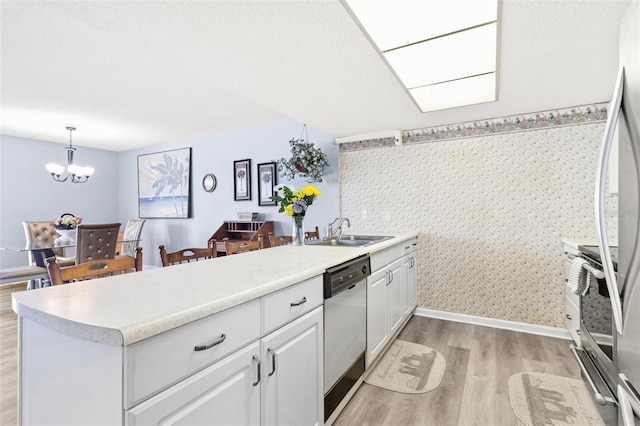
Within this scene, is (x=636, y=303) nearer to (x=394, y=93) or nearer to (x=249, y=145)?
(x=394, y=93)

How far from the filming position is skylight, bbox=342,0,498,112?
57.5 inches

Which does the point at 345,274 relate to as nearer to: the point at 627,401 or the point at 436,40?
the point at 627,401

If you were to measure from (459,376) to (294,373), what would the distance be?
1.47 m

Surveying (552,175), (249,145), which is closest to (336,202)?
(249,145)

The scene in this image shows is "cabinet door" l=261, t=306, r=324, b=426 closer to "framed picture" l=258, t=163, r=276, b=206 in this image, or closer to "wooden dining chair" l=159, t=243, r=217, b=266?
"wooden dining chair" l=159, t=243, r=217, b=266

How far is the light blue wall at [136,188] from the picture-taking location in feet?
14.1

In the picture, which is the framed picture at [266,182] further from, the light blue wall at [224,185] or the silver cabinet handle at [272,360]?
the silver cabinet handle at [272,360]

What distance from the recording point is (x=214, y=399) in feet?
3.04

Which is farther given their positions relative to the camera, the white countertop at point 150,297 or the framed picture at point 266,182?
the framed picture at point 266,182

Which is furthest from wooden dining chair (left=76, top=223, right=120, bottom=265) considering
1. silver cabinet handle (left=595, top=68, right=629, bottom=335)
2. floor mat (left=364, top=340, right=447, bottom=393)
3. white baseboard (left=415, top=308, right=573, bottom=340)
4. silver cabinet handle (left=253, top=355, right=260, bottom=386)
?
silver cabinet handle (left=595, top=68, right=629, bottom=335)

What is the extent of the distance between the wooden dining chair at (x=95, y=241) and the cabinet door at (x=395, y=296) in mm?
2884

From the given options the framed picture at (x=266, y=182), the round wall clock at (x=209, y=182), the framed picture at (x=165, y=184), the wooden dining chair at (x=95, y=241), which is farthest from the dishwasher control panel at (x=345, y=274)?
the framed picture at (x=165, y=184)

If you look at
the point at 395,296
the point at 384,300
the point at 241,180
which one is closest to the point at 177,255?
the point at 384,300

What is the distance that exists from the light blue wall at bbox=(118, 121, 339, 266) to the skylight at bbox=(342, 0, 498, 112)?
191 cm
